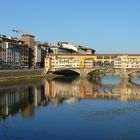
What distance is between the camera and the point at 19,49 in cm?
5700

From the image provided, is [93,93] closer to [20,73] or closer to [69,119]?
[69,119]

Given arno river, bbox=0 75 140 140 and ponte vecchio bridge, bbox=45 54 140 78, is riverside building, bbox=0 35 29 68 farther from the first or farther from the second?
arno river, bbox=0 75 140 140

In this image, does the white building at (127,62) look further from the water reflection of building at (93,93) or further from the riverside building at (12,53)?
the water reflection of building at (93,93)

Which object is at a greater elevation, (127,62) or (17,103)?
(127,62)

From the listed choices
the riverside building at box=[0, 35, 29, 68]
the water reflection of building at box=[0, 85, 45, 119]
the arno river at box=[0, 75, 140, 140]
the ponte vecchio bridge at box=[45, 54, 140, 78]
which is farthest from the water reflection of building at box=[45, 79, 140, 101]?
the ponte vecchio bridge at box=[45, 54, 140, 78]

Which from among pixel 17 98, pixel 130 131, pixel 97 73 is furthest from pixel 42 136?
pixel 97 73

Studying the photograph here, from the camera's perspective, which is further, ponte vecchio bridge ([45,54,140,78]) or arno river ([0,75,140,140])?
ponte vecchio bridge ([45,54,140,78])

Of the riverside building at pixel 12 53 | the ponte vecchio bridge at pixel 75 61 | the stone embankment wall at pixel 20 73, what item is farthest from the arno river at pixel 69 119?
the ponte vecchio bridge at pixel 75 61

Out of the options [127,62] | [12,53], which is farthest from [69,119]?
[127,62]

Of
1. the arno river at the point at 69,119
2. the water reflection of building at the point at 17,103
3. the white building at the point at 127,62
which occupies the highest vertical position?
the white building at the point at 127,62

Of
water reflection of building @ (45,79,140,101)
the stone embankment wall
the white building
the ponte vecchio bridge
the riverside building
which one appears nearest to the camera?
water reflection of building @ (45,79,140,101)

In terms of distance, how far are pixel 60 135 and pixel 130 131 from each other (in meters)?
2.91

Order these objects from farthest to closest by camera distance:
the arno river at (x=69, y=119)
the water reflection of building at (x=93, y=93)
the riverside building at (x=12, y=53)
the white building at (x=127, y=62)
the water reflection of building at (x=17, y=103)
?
the white building at (x=127, y=62), the riverside building at (x=12, y=53), the water reflection of building at (x=93, y=93), the water reflection of building at (x=17, y=103), the arno river at (x=69, y=119)

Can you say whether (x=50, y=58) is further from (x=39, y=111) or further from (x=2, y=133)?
(x=2, y=133)
